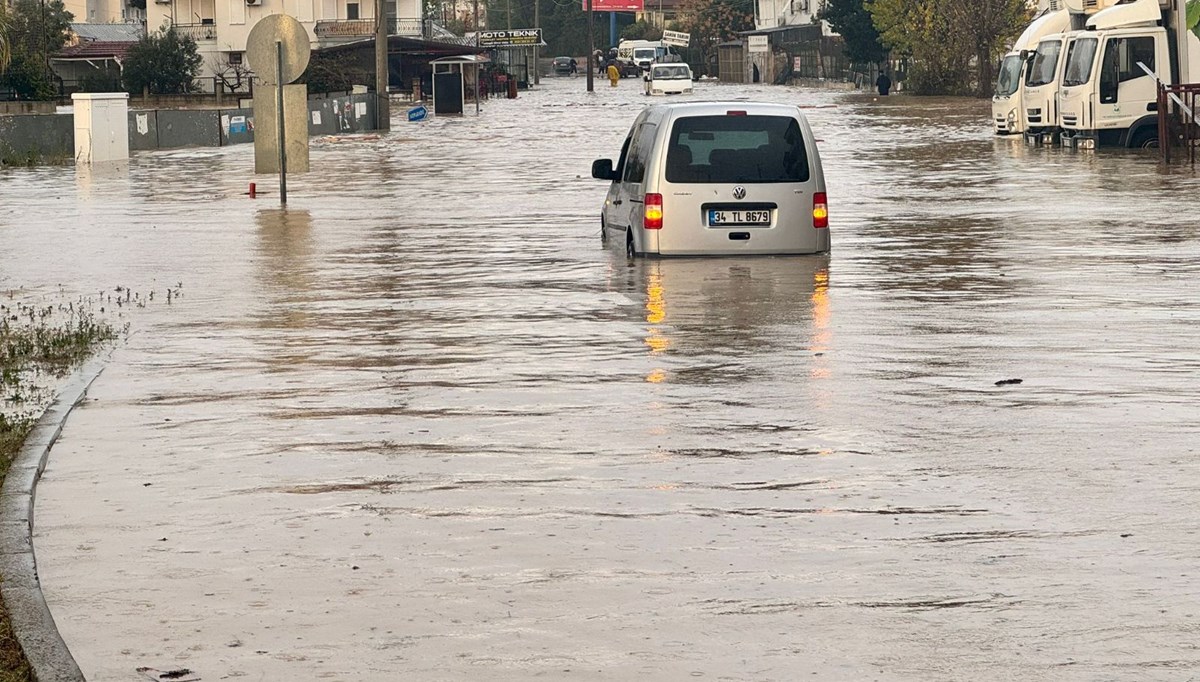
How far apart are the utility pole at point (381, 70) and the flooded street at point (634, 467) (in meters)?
38.1

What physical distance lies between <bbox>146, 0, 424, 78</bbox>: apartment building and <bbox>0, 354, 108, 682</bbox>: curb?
10178 cm

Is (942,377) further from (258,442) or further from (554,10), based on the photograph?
(554,10)

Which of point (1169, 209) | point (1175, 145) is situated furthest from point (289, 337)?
point (1175, 145)

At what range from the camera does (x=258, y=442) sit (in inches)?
405

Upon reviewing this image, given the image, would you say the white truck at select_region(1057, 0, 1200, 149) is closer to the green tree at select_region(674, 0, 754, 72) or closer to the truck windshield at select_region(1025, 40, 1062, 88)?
the truck windshield at select_region(1025, 40, 1062, 88)

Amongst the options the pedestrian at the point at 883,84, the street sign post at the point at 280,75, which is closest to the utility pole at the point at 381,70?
the street sign post at the point at 280,75

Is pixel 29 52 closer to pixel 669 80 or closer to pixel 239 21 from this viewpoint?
pixel 239 21

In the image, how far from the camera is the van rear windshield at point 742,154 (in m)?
18.5

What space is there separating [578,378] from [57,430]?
3168 mm

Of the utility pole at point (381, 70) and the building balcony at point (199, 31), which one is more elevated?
the building balcony at point (199, 31)

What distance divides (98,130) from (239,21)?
232 feet

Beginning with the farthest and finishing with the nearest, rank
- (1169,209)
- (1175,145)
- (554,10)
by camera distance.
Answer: (554,10)
(1175,145)
(1169,209)

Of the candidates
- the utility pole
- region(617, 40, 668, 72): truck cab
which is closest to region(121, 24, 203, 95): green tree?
the utility pole

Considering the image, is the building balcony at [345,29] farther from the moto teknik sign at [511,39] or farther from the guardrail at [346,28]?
the moto teknik sign at [511,39]
